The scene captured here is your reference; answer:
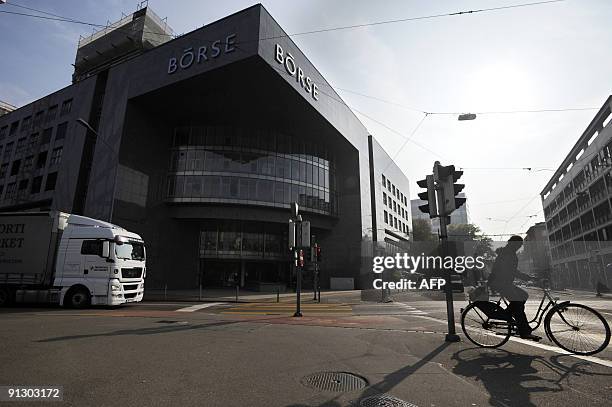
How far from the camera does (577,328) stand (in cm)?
526

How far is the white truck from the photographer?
1295cm

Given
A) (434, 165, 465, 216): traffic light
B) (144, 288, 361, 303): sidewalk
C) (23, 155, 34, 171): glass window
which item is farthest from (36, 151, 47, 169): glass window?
(434, 165, 465, 216): traffic light

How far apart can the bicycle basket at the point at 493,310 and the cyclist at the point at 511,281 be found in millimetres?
106

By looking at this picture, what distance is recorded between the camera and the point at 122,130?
94.1 ft

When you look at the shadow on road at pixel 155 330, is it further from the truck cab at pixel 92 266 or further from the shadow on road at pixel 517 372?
the shadow on road at pixel 517 372

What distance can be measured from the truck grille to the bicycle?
1240 cm

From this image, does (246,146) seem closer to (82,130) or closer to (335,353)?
(82,130)

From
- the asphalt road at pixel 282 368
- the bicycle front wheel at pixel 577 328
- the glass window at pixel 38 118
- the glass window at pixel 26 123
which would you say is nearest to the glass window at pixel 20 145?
the glass window at pixel 26 123

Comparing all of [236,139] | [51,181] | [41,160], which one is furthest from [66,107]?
[236,139]

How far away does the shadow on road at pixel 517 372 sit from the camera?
359 cm

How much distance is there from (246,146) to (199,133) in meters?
4.82

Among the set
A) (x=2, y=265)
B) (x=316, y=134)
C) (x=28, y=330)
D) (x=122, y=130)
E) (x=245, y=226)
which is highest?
(x=316, y=134)

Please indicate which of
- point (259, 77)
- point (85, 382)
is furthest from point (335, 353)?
point (259, 77)

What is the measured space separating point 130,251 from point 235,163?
19843mm
